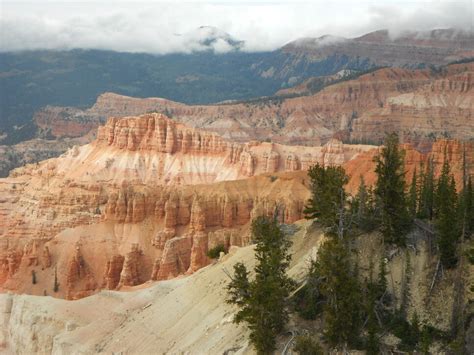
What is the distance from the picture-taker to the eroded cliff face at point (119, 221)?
74188mm

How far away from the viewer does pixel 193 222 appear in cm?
7856

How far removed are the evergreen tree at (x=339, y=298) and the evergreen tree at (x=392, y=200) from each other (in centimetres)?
620

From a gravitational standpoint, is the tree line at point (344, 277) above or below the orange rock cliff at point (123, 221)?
above

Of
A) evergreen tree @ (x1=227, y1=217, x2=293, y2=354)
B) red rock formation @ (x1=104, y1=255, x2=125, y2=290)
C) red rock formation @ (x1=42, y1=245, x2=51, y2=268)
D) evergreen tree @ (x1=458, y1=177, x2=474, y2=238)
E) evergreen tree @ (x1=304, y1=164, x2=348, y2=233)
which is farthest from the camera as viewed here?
red rock formation @ (x1=42, y1=245, x2=51, y2=268)

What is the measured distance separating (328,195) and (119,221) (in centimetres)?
4927

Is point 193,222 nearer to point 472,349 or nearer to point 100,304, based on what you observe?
point 100,304

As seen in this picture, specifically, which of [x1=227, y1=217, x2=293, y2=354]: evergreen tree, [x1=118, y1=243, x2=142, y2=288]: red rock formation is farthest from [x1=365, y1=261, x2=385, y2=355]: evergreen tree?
[x1=118, y1=243, x2=142, y2=288]: red rock formation

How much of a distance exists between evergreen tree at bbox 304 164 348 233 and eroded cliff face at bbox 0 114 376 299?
27.7 metres

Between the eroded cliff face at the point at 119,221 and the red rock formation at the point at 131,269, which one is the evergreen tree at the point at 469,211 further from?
the red rock formation at the point at 131,269

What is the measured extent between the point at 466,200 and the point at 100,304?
28240 millimetres

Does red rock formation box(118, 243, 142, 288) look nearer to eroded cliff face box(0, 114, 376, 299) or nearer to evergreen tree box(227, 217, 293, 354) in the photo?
eroded cliff face box(0, 114, 376, 299)

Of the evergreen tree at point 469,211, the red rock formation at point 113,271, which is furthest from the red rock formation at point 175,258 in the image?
the evergreen tree at point 469,211

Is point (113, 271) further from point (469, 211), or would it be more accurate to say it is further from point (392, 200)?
point (469, 211)

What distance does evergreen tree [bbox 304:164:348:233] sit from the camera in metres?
→ 37.0
